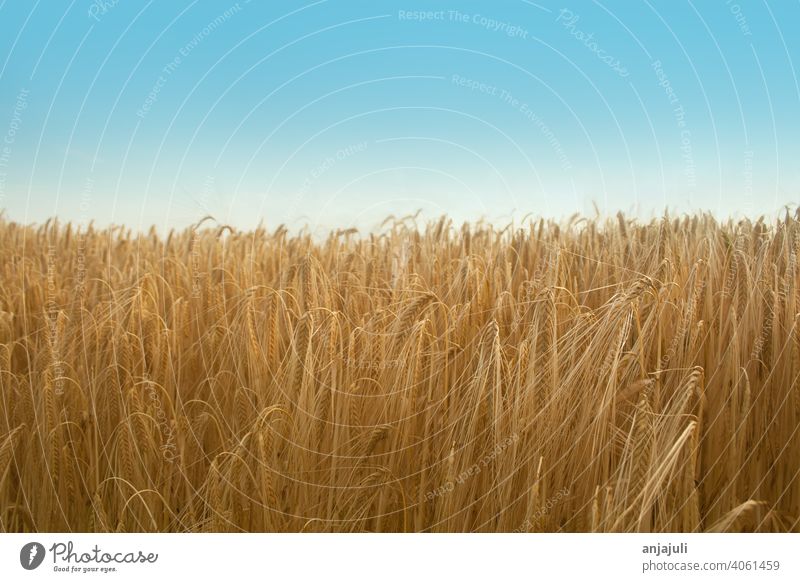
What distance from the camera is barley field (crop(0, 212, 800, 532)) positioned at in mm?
1883

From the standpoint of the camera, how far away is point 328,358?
206 centimetres

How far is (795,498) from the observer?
195 cm

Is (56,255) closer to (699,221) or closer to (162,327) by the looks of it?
(162,327)

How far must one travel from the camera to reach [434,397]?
201 cm

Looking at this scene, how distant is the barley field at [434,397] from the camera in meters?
1.88
